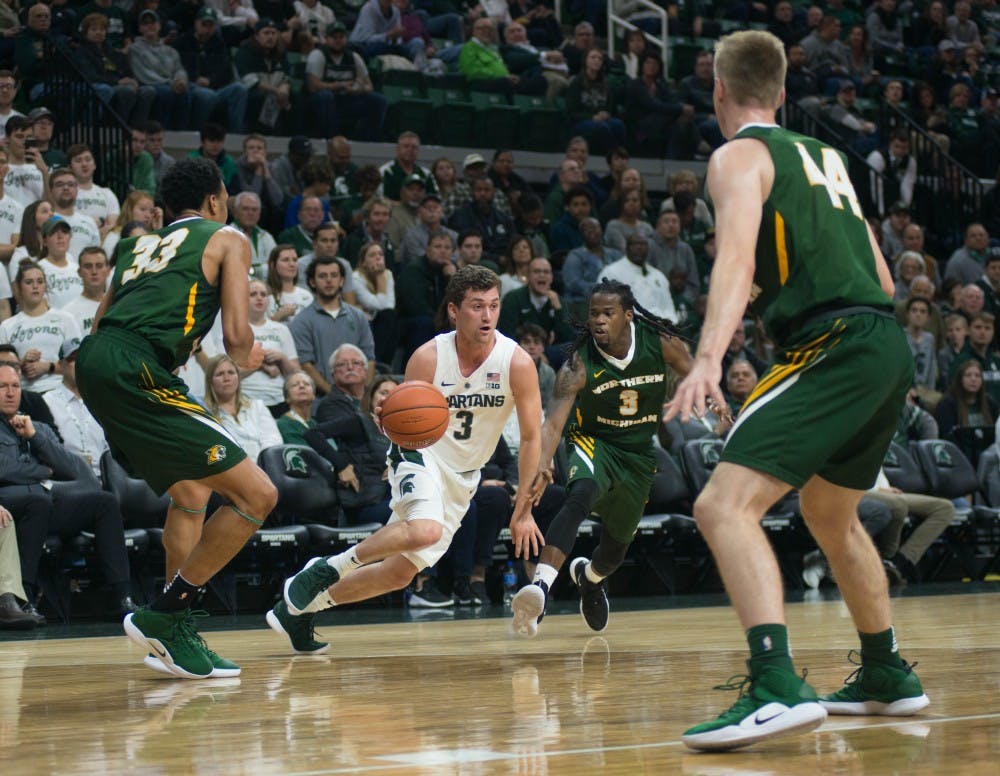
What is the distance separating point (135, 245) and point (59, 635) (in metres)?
3.43

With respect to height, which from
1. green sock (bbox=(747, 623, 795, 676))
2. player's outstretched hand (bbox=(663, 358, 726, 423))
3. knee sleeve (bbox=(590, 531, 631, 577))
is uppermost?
player's outstretched hand (bbox=(663, 358, 726, 423))

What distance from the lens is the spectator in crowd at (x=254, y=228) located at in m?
12.7

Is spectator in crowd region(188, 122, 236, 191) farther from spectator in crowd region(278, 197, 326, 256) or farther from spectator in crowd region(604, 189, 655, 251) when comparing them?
spectator in crowd region(604, 189, 655, 251)

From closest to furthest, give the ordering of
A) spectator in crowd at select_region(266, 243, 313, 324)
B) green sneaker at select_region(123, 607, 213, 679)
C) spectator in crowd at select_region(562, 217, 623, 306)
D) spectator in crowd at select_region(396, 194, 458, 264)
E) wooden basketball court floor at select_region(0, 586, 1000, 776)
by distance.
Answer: wooden basketball court floor at select_region(0, 586, 1000, 776) < green sneaker at select_region(123, 607, 213, 679) < spectator in crowd at select_region(266, 243, 313, 324) < spectator in crowd at select_region(396, 194, 458, 264) < spectator in crowd at select_region(562, 217, 623, 306)

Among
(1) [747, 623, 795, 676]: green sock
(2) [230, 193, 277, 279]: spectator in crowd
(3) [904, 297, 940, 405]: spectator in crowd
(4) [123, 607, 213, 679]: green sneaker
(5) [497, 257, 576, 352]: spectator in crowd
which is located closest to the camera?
(1) [747, 623, 795, 676]: green sock

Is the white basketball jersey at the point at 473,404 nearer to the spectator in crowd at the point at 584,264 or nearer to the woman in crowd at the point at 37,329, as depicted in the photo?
the woman in crowd at the point at 37,329

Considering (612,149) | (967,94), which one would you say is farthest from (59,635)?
(967,94)

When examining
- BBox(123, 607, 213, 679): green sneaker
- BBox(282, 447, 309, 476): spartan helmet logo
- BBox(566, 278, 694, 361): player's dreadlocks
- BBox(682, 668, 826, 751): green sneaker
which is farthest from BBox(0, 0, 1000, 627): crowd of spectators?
BBox(682, 668, 826, 751): green sneaker

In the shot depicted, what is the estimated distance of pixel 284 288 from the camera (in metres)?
12.4

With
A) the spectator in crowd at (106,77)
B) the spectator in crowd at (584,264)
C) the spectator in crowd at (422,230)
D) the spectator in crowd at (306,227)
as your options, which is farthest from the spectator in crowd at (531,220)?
the spectator in crowd at (106,77)

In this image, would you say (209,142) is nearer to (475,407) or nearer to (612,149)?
(612,149)

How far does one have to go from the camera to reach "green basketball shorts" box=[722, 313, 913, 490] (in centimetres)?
405

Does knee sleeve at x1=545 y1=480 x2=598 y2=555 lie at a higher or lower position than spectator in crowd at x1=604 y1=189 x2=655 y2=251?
lower

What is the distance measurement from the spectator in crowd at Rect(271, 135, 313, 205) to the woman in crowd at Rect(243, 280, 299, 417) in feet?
10.2
